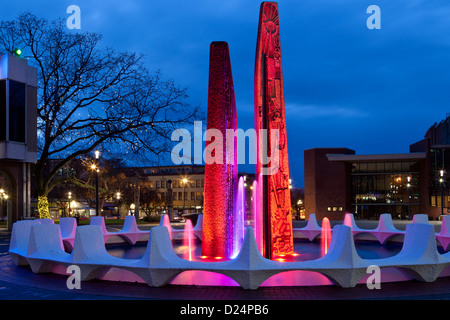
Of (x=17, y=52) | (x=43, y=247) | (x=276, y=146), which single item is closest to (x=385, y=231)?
(x=276, y=146)

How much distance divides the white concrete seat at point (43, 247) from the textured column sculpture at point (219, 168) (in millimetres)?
3833

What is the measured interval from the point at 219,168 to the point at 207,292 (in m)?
4.84

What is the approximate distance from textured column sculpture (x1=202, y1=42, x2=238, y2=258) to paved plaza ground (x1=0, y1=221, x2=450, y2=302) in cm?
387

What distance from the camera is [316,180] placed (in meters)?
56.6

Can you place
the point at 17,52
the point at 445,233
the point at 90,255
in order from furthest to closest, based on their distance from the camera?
the point at 17,52, the point at 445,233, the point at 90,255

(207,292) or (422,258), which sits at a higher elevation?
(422,258)

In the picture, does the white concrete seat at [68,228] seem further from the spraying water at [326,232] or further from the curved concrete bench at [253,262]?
the spraying water at [326,232]

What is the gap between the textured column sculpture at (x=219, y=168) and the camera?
12.2m

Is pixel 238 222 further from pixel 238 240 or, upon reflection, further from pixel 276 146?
pixel 276 146

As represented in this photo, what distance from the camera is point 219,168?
12297 mm

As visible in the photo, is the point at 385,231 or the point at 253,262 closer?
the point at 253,262

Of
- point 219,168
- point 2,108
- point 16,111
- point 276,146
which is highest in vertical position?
point 2,108

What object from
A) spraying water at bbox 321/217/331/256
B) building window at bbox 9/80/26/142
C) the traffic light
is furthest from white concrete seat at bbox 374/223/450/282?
the traffic light

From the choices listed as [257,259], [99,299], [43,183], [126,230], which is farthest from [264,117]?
[43,183]
